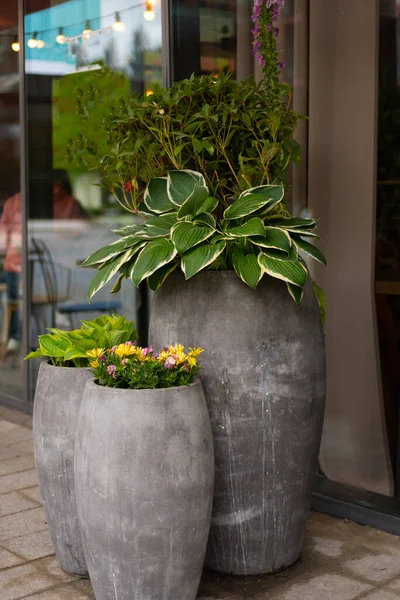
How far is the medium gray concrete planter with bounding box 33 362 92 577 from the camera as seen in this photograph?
2758 millimetres

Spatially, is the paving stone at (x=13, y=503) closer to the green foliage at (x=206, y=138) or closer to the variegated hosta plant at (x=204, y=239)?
the variegated hosta plant at (x=204, y=239)

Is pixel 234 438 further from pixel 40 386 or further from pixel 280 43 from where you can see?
pixel 280 43

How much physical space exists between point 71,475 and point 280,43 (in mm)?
2111

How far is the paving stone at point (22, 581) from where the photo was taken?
2787mm

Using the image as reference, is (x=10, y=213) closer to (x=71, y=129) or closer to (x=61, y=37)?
(x=71, y=129)

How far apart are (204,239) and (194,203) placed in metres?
0.17

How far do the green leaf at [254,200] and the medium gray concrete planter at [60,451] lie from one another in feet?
2.37

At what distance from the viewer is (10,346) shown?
579 centimetres

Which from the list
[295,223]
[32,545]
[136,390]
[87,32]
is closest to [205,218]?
[295,223]

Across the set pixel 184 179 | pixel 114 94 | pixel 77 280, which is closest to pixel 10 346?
pixel 77 280

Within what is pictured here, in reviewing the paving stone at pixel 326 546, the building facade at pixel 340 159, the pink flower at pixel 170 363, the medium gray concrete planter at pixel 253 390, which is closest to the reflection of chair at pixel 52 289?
the building facade at pixel 340 159

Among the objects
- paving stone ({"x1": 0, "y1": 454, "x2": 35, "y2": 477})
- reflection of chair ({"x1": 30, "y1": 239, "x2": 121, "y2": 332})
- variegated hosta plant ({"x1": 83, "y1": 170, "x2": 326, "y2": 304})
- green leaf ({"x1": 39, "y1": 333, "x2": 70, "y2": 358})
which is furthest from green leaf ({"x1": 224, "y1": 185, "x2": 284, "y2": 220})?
reflection of chair ({"x1": 30, "y1": 239, "x2": 121, "y2": 332})

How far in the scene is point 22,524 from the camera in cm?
345

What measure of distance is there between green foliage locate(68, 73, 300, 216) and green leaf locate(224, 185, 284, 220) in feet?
0.48
